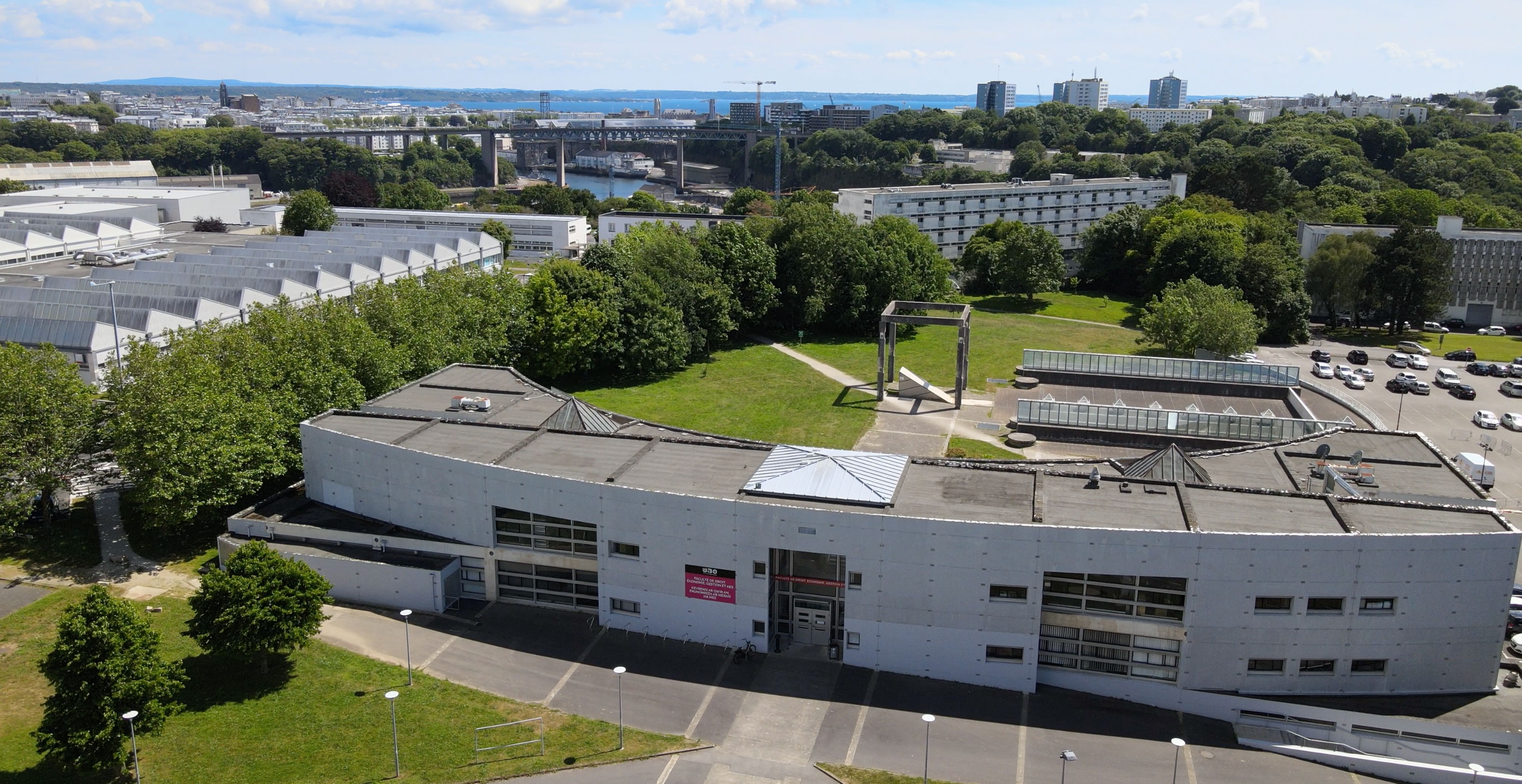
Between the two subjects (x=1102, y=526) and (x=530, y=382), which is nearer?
(x=1102, y=526)

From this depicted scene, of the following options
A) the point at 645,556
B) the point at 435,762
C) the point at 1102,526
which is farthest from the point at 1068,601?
the point at 435,762

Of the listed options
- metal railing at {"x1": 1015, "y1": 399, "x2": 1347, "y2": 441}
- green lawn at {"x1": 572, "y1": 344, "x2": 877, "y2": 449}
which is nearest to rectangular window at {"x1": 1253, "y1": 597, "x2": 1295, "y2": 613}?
metal railing at {"x1": 1015, "y1": 399, "x2": 1347, "y2": 441}

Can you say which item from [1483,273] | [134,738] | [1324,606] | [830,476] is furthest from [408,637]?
[1483,273]

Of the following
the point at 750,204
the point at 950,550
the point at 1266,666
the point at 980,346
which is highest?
the point at 750,204

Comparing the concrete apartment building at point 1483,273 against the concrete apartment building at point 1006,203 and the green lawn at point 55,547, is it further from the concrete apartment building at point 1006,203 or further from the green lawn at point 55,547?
the green lawn at point 55,547

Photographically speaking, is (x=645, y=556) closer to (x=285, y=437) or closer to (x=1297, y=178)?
(x=285, y=437)

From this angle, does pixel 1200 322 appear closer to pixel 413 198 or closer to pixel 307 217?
pixel 307 217

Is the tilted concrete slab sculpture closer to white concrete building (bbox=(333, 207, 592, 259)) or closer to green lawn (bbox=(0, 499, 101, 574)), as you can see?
green lawn (bbox=(0, 499, 101, 574))
